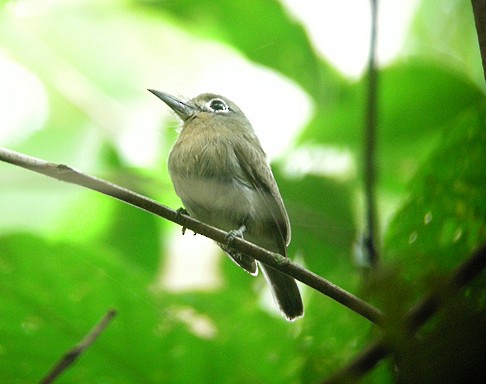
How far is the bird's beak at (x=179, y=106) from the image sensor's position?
274cm

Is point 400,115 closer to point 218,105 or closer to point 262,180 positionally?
point 262,180

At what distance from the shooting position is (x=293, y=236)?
226 centimetres

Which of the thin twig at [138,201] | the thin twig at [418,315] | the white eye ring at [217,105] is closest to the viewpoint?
the thin twig at [418,315]

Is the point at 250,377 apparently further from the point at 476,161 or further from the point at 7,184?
the point at 7,184

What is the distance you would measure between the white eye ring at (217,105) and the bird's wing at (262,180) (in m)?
0.32

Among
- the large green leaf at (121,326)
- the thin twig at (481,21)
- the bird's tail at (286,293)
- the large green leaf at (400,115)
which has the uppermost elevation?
the thin twig at (481,21)

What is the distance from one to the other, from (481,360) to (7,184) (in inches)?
81.5

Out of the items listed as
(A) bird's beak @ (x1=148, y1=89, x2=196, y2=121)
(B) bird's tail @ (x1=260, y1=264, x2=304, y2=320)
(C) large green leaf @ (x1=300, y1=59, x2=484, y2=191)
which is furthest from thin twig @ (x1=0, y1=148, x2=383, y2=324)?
(A) bird's beak @ (x1=148, y1=89, x2=196, y2=121)

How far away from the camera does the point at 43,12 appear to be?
14.3ft

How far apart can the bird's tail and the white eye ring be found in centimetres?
79

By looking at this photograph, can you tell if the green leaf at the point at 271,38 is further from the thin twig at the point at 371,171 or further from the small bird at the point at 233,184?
the thin twig at the point at 371,171

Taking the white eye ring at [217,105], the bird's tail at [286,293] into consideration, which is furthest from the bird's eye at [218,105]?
the bird's tail at [286,293]

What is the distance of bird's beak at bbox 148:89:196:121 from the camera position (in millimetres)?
2739

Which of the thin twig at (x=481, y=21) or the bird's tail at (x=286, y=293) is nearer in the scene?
the thin twig at (x=481, y=21)
